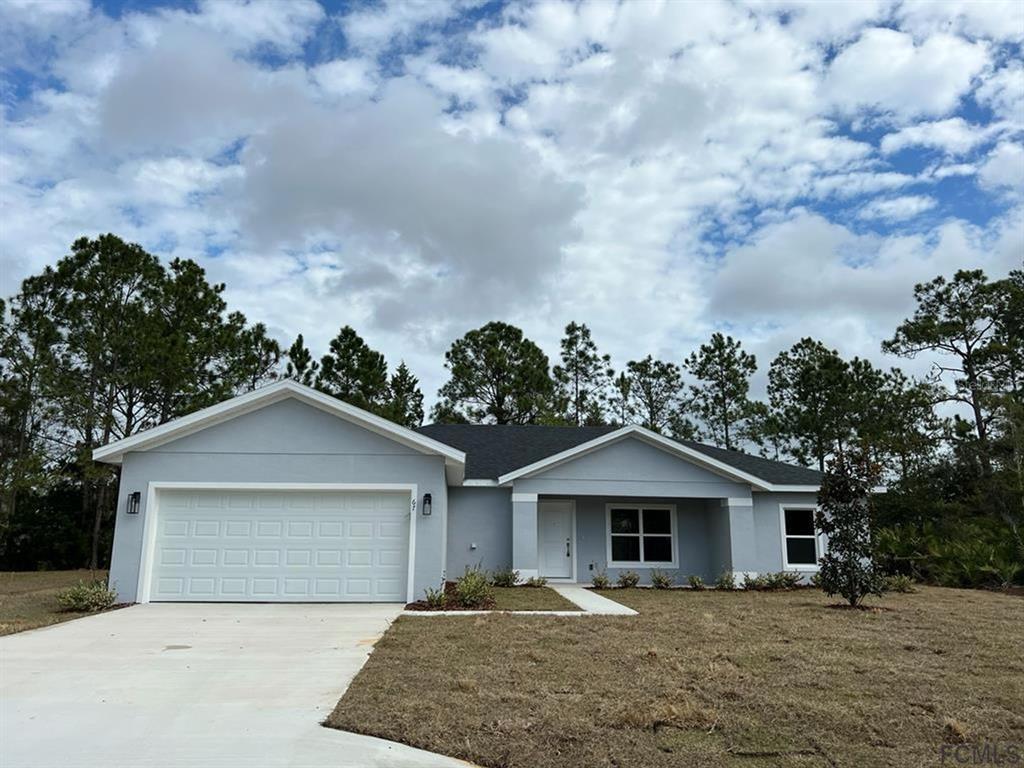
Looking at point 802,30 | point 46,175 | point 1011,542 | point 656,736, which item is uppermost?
point 802,30

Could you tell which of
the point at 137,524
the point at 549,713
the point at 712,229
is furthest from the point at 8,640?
the point at 712,229

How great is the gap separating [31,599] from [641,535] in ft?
45.6

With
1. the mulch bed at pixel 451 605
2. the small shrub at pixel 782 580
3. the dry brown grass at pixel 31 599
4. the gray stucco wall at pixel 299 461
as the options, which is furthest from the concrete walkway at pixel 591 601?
the dry brown grass at pixel 31 599

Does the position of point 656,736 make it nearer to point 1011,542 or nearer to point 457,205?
point 457,205

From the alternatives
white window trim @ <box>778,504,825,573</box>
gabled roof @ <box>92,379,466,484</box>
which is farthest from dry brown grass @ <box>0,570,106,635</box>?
white window trim @ <box>778,504,825,573</box>

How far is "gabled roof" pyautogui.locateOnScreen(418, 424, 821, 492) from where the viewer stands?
1809cm

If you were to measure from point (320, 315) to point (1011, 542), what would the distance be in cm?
2483

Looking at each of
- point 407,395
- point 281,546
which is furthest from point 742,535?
point 407,395

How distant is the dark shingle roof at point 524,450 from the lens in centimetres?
1883

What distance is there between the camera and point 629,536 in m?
19.3

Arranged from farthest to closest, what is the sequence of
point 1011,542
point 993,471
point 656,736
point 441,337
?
point 441,337 → point 993,471 → point 1011,542 → point 656,736

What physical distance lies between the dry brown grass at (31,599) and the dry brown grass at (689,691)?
5496 millimetres

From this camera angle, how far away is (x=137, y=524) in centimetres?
1354

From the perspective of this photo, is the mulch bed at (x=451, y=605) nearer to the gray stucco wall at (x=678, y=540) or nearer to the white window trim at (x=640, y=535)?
the gray stucco wall at (x=678, y=540)
